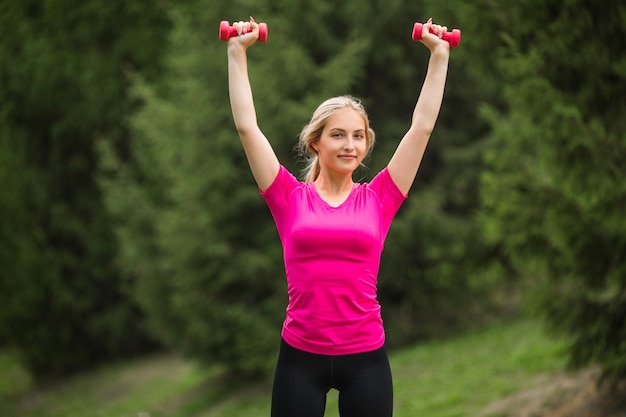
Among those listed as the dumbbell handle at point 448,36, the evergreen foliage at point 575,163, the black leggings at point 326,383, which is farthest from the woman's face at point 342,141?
the evergreen foliage at point 575,163

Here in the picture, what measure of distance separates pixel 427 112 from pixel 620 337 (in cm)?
360

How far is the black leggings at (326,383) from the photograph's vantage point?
2844 mm

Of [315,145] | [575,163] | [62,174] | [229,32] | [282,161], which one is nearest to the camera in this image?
[229,32]

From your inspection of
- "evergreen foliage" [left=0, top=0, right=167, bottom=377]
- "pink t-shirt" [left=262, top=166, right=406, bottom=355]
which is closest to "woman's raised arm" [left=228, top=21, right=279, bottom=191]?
"pink t-shirt" [left=262, top=166, right=406, bottom=355]

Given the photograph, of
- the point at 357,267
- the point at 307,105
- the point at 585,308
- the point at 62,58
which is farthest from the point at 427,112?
the point at 62,58

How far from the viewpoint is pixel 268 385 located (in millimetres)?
11094

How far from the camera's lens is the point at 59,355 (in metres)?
15.4

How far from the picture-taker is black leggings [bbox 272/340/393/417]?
284 centimetres

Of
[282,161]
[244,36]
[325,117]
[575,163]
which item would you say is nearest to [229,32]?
[244,36]

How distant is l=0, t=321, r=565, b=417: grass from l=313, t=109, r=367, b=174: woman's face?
4.09 meters

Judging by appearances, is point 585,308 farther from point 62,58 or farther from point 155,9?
point 62,58

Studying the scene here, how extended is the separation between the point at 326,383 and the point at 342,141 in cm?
84

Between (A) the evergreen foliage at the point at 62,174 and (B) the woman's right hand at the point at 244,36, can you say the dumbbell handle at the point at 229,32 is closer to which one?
(B) the woman's right hand at the point at 244,36

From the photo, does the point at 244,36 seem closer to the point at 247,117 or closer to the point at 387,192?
the point at 247,117
